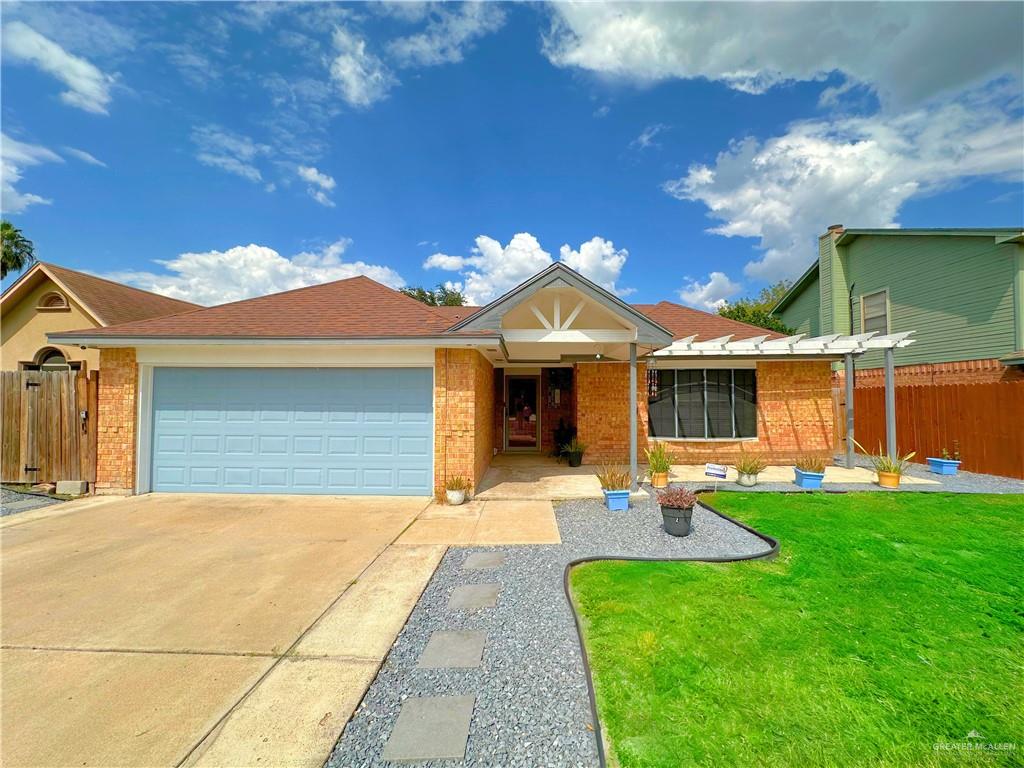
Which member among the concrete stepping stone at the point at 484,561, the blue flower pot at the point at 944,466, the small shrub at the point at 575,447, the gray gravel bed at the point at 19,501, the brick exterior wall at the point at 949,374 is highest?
the brick exterior wall at the point at 949,374

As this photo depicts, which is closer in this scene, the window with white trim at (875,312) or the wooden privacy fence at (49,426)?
the wooden privacy fence at (49,426)

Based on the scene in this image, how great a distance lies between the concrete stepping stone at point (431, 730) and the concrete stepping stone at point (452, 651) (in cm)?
Result: 34

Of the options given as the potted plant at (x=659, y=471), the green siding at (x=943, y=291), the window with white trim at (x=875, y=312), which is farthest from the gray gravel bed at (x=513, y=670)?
the window with white trim at (x=875, y=312)

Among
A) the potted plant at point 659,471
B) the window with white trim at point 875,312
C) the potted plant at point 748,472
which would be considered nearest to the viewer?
the potted plant at point 748,472

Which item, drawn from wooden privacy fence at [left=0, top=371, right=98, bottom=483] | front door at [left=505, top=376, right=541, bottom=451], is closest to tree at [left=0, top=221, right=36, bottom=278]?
wooden privacy fence at [left=0, top=371, right=98, bottom=483]

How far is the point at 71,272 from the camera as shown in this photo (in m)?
13.9

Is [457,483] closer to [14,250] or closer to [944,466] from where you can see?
[944,466]

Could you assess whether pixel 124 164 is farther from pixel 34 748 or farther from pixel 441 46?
pixel 34 748

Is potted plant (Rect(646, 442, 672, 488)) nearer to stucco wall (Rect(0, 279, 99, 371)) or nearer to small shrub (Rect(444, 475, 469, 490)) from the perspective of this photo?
small shrub (Rect(444, 475, 469, 490))

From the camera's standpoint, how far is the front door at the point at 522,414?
1330cm

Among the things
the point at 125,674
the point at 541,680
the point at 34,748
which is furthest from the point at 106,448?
the point at 541,680

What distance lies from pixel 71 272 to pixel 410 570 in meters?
17.4

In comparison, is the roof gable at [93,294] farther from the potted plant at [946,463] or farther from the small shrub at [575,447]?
the potted plant at [946,463]

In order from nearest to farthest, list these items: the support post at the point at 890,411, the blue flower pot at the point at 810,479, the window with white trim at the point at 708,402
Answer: the blue flower pot at the point at 810,479, the support post at the point at 890,411, the window with white trim at the point at 708,402
